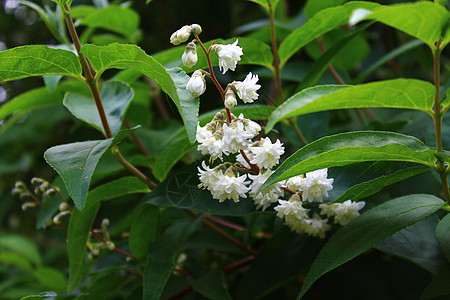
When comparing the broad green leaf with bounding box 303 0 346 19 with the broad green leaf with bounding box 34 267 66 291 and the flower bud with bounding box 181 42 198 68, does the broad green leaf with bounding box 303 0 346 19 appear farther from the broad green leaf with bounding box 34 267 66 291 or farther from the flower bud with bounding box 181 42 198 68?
the broad green leaf with bounding box 34 267 66 291

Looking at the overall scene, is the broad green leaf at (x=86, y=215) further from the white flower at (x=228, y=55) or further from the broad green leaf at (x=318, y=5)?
the broad green leaf at (x=318, y=5)

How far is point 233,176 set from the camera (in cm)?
79

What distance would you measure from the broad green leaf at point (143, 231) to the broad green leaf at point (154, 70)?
39 cm

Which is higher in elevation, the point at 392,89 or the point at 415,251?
the point at 392,89

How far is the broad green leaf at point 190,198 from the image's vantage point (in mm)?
916

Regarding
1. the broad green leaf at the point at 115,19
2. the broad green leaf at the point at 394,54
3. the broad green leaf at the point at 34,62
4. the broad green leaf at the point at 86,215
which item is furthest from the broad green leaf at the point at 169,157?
the broad green leaf at the point at 115,19

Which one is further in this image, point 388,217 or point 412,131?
point 412,131

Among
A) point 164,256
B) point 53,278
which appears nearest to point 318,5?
point 164,256

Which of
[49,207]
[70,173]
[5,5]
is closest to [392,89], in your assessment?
[70,173]

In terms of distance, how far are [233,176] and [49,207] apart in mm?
704

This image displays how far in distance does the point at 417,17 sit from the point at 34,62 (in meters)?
0.68

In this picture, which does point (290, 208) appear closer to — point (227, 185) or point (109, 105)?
point (227, 185)

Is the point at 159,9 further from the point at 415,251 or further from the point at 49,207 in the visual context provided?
the point at 415,251

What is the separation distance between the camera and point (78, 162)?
83cm
